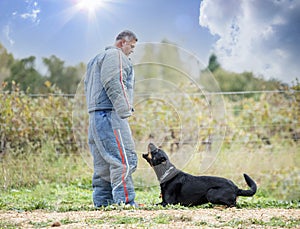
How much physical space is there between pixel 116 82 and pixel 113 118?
0.39m

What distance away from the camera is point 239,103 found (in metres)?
10.6

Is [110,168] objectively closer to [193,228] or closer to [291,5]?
[193,228]

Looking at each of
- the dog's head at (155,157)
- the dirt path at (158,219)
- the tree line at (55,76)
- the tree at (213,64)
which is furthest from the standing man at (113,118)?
the tree at (213,64)

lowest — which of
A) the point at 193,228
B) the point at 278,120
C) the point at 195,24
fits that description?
the point at 193,228

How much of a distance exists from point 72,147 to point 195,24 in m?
3.27

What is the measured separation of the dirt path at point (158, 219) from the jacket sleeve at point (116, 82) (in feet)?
3.55

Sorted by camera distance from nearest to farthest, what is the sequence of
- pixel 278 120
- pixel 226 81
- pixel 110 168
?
1. pixel 110 168
2. pixel 278 120
3. pixel 226 81

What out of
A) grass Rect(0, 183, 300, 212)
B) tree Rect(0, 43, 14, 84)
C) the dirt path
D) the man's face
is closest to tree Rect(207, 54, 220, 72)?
tree Rect(0, 43, 14, 84)

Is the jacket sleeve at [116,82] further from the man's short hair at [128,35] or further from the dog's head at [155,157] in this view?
the dog's head at [155,157]

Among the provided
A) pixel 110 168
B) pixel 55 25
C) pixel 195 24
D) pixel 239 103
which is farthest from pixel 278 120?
pixel 110 168

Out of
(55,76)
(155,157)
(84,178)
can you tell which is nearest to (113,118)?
(155,157)

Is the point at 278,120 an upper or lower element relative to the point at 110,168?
upper

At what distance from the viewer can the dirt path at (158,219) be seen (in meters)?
3.98

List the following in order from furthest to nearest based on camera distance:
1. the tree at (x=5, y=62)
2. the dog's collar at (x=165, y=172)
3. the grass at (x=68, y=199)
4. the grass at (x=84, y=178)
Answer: the tree at (x=5, y=62)
the grass at (x=84, y=178)
the dog's collar at (x=165, y=172)
the grass at (x=68, y=199)
